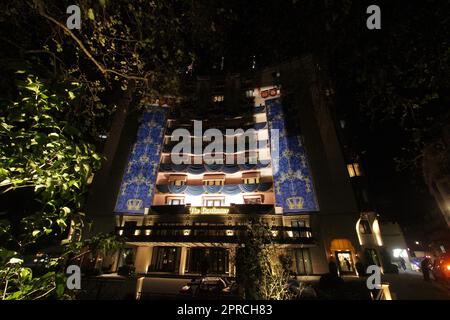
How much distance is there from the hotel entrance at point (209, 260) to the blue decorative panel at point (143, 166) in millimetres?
8025

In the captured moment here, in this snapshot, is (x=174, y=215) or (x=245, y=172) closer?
(x=174, y=215)

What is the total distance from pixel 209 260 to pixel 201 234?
10.3 ft

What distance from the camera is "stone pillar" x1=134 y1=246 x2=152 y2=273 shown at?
25.1m

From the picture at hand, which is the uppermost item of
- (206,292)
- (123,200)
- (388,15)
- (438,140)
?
(123,200)

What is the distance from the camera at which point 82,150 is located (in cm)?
257

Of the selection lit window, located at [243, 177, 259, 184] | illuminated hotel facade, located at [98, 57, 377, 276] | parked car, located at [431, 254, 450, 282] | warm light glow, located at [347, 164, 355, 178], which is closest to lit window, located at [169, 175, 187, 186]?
illuminated hotel facade, located at [98, 57, 377, 276]

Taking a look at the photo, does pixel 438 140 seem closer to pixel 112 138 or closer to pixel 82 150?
pixel 82 150

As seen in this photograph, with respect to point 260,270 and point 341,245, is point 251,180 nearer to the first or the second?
point 341,245

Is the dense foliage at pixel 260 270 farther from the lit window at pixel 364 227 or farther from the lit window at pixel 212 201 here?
the lit window at pixel 364 227

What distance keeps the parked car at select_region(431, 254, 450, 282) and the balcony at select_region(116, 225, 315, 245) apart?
9051 mm

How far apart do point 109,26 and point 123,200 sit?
25.7 metres

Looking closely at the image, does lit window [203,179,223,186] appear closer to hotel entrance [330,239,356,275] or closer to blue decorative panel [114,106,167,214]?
blue decorative panel [114,106,167,214]
